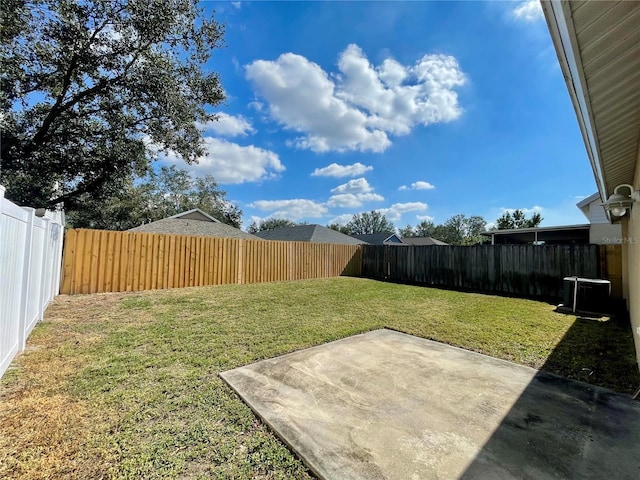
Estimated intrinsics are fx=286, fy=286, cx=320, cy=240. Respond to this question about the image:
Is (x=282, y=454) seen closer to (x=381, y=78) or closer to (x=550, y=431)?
(x=550, y=431)

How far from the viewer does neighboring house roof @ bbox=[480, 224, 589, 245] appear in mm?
13641

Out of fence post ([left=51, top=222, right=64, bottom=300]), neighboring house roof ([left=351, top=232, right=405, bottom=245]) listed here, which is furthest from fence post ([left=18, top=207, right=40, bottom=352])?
neighboring house roof ([left=351, top=232, right=405, bottom=245])

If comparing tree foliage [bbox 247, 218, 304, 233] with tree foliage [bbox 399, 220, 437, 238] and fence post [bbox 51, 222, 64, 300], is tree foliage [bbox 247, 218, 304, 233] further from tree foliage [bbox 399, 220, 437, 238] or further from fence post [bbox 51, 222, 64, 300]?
fence post [bbox 51, 222, 64, 300]

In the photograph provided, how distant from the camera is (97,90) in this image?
7.54 metres

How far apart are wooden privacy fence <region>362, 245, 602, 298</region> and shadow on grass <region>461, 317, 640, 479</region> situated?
572 cm

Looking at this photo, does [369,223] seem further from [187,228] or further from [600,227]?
[600,227]

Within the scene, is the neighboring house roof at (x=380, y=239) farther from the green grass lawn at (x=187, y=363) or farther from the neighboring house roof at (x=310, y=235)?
the green grass lawn at (x=187, y=363)

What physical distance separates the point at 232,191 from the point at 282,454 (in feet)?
120

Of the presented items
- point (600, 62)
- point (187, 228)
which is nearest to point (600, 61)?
point (600, 62)

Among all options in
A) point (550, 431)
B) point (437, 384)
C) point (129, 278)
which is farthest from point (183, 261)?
point (550, 431)

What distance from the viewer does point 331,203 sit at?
34.7 m

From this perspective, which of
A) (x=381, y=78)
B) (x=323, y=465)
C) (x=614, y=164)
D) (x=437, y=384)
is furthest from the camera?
(x=381, y=78)

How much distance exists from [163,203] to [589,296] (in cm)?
3367

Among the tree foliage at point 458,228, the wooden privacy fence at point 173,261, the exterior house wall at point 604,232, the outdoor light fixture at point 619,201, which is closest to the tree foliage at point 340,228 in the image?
the tree foliage at point 458,228
